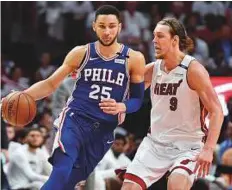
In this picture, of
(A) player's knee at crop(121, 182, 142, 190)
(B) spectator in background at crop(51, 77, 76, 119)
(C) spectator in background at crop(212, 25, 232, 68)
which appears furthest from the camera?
(C) spectator in background at crop(212, 25, 232, 68)

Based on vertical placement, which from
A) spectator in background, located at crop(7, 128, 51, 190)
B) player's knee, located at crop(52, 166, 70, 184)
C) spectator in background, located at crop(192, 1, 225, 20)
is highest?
spectator in background, located at crop(192, 1, 225, 20)

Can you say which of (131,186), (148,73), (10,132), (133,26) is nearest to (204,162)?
(131,186)

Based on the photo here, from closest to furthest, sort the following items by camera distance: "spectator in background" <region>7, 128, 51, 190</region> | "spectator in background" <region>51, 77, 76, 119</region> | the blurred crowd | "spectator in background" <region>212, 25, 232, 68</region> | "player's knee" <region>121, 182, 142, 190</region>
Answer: "player's knee" <region>121, 182, 142, 190</region>
"spectator in background" <region>51, 77, 76, 119</region>
"spectator in background" <region>7, 128, 51, 190</region>
the blurred crowd
"spectator in background" <region>212, 25, 232, 68</region>

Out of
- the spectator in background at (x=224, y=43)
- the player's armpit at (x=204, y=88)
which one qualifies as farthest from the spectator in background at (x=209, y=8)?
the player's armpit at (x=204, y=88)

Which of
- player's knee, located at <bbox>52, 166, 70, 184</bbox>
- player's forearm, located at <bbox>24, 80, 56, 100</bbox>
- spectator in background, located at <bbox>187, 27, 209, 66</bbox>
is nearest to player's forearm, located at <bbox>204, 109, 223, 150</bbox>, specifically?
player's knee, located at <bbox>52, 166, 70, 184</bbox>

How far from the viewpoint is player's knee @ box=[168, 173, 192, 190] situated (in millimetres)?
6211

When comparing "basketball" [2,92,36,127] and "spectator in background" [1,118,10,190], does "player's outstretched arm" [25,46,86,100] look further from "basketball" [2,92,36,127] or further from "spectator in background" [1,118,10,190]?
"spectator in background" [1,118,10,190]

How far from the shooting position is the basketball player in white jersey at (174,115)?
6.36m

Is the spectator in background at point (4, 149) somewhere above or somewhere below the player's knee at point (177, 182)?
below

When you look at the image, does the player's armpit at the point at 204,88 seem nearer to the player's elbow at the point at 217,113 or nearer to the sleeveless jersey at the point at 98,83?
the player's elbow at the point at 217,113

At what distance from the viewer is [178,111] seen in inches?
256

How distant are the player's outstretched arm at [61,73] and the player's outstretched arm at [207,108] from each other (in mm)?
1038

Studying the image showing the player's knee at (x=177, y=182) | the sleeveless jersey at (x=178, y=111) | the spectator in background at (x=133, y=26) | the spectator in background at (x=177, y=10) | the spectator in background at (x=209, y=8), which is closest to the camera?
the player's knee at (x=177, y=182)

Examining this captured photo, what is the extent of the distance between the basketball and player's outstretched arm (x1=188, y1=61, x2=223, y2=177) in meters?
1.44
